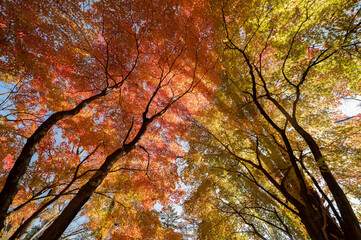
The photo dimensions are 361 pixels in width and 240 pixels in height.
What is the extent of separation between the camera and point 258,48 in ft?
19.1

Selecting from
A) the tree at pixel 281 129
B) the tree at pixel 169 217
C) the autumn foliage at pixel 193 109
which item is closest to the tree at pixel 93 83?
the autumn foliage at pixel 193 109

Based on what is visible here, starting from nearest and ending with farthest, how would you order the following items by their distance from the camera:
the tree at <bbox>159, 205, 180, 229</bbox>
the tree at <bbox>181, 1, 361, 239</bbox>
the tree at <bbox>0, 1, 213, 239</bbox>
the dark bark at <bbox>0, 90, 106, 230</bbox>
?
the dark bark at <bbox>0, 90, 106, 230</bbox> → the tree at <bbox>181, 1, 361, 239</bbox> → the tree at <bbox>0, 1, 213, 239</bbox> → the tree at <bbox>159, 205, 180, 229</bbox>

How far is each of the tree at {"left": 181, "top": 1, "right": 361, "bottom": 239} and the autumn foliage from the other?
50 mm

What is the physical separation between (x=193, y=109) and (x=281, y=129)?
5.44 m

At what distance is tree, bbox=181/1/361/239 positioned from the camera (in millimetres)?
3408

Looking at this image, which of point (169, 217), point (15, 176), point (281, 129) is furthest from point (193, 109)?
point (169, 217)

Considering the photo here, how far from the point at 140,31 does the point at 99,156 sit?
6.75m

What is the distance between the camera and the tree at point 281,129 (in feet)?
11.2

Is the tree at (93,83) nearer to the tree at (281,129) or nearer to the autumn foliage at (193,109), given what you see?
the autumn foliage at (193,109)

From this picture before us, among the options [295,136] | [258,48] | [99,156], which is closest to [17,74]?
[99,156]

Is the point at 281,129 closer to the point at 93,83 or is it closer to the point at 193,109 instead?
the point at 193,109

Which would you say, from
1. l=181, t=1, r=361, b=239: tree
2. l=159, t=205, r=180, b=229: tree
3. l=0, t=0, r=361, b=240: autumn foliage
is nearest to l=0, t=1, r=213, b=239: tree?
l=0, t=0, r=361, b=240: autumn foliage

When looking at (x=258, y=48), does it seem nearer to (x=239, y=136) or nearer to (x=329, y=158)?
(x=239, y=136)

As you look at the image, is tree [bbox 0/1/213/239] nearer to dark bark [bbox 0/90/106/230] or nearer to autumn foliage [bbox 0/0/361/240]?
autumn foliage [bbox 0/0/361/240]
